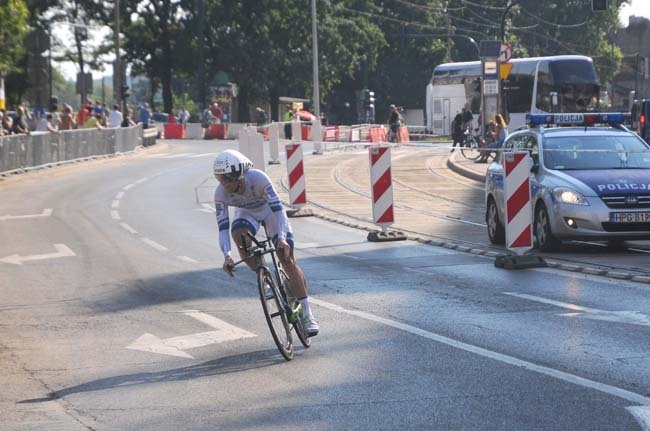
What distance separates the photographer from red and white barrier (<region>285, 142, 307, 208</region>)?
77.0ft

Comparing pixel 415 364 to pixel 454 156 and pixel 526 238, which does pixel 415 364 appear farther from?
pixel 454 156

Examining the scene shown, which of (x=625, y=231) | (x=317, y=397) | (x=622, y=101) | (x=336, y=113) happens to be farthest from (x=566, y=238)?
(x=622, y=101)

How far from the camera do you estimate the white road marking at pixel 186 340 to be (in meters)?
10.3

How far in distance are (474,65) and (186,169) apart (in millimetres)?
23746

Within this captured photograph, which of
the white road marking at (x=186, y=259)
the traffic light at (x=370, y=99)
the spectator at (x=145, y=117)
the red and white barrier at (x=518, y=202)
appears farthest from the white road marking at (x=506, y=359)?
the traffic light at (x=370, y=99)

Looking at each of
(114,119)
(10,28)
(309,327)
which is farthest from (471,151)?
(309,327)

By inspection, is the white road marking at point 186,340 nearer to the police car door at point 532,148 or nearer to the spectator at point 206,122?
the police car door at point 532,148

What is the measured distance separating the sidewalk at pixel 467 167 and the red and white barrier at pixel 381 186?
48.5 feet

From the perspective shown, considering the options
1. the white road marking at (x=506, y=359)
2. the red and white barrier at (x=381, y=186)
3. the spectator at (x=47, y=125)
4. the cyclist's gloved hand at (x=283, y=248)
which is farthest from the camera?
the spectator at (x=47, y=125)

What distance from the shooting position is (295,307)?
32.8ft

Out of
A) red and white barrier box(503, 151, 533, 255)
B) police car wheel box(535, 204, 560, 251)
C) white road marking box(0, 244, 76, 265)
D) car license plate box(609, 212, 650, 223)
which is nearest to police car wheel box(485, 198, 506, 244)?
police car wheel box(535, 204, 560, 251)

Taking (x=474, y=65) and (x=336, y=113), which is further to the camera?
(x=336, y=113)

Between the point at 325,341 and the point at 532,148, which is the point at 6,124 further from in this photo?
the point at 325,341

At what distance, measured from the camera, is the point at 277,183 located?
109 feet
